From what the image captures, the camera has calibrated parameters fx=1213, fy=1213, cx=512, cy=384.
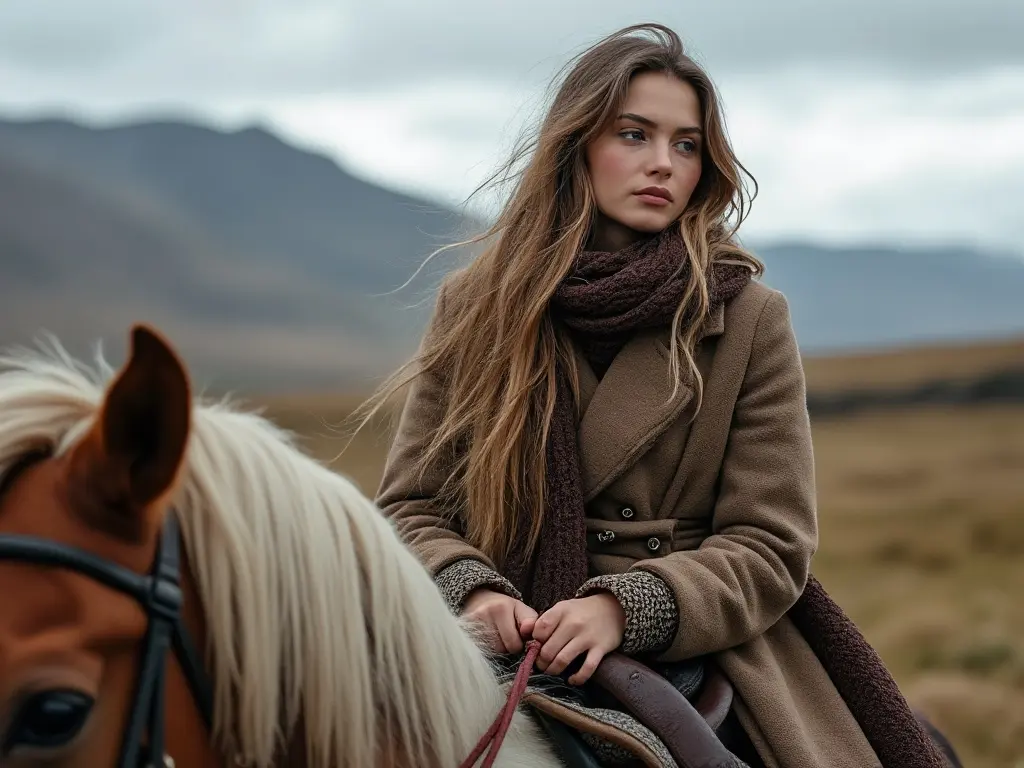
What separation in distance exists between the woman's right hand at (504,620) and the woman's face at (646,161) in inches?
36.5

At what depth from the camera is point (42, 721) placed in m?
1.38

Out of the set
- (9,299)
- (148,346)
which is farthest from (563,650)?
(9,299)

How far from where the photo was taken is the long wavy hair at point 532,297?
2609 millimetres

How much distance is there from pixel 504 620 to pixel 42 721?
1054 mm

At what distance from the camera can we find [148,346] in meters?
1.38

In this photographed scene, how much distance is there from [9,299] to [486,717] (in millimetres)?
142119

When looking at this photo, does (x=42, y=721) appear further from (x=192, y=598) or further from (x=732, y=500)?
(x=732, y=500)

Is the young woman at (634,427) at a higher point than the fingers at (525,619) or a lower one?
higher

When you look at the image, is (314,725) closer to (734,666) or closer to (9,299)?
(734,666)

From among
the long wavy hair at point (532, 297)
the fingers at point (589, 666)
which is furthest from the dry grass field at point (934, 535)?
the fingers at point (589, 666)

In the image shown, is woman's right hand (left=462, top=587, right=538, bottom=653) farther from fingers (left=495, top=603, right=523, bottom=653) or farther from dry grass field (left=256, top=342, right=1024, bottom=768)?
dry grass field (left=256, top=342, right=1024, bottom=768)

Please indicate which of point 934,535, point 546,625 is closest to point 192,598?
point 546,625

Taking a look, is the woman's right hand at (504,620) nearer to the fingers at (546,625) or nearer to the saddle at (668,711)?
the fingers at (546,625)

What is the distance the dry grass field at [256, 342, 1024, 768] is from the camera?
7.03m
